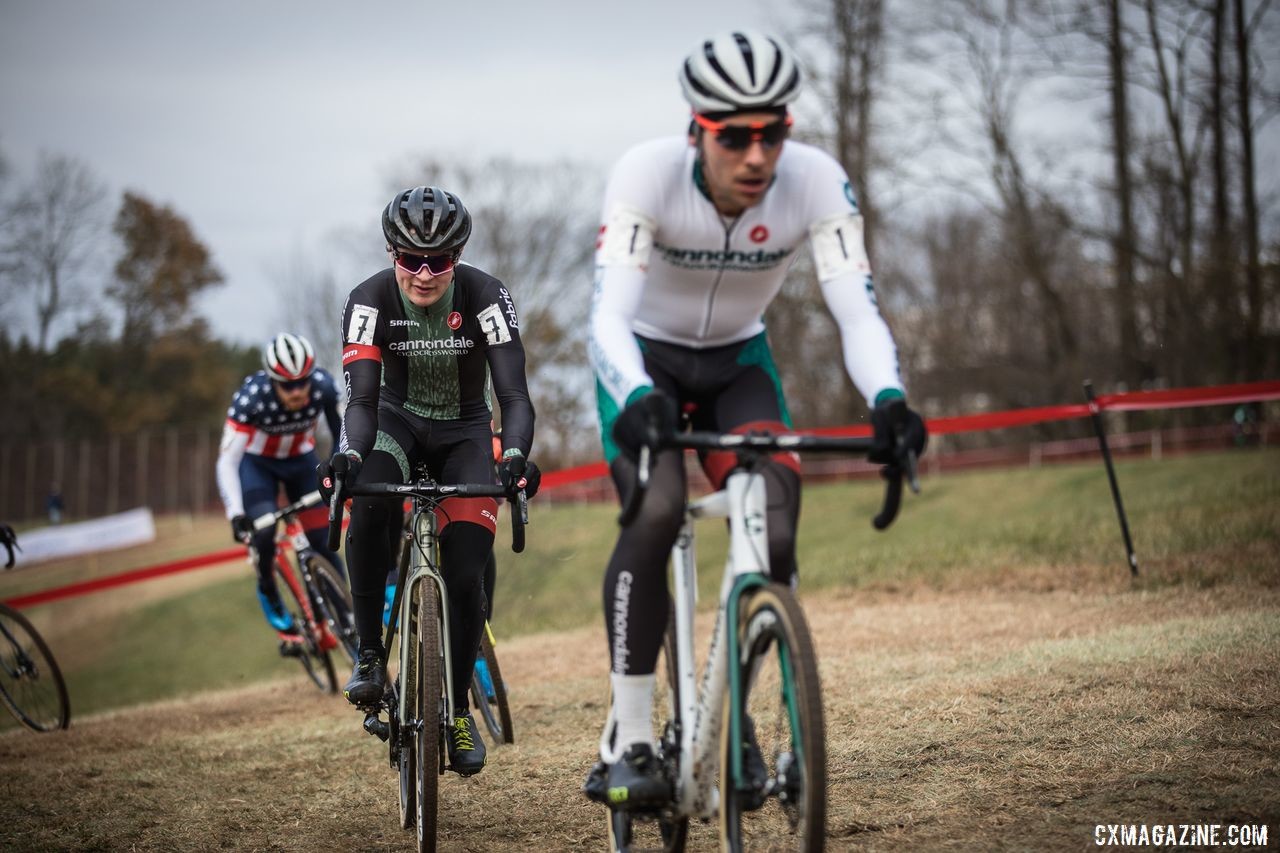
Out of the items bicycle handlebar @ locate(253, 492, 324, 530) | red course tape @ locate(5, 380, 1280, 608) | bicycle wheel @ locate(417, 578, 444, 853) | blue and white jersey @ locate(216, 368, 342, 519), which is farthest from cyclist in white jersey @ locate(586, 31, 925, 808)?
blue and white jersey @ locate(216, 368, 342, 519)

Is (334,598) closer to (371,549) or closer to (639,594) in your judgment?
(371,549)

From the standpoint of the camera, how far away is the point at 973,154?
27.8m

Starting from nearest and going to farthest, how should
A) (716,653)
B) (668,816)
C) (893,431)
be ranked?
(893,431) → (716,653) → (668,816)

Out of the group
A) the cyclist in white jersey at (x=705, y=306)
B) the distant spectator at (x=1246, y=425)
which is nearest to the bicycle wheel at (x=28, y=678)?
the cyclist in white jersey at (x=705, y=306)

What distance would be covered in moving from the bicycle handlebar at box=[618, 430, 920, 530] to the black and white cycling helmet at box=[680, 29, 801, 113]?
100 cm

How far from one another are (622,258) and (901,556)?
35.1 ft

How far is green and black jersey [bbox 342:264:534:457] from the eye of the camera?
17.5 feet

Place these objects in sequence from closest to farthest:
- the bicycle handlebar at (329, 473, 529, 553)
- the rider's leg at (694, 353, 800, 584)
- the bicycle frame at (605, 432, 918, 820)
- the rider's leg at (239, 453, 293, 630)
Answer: the bicycle frame at (605, 432, 918, 820) < the rider's leg at (694, 353, 800, 584) < the bicycle handlebar at (329, 473, 529, 553) < the rider's leg at (239, 453, 293, 630)

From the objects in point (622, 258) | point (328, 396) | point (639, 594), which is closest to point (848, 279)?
point (622, 258)

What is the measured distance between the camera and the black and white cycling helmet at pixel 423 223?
17.2ft

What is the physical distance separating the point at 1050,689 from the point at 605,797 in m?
3.25

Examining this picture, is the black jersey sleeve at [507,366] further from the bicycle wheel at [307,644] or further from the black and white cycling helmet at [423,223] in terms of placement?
the bicycle wheel at [307,644]

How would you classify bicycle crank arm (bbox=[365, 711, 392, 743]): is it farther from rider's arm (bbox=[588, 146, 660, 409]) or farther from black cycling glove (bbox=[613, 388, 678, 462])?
black cycling glove (bbox=[613, 388, 678, 462])

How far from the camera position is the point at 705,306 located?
409 cm
